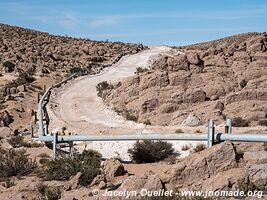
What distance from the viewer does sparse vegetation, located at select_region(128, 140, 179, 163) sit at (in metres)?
16.6

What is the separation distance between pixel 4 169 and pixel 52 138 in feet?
7.87

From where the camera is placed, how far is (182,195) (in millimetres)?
9383

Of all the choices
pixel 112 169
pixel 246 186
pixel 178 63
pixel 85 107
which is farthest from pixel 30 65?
pixel 246 186

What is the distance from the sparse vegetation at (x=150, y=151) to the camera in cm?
1658

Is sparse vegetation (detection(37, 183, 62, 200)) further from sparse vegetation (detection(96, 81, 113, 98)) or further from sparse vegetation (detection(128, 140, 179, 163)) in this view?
sparse vegetation (detection(96, 81, 113, 98))

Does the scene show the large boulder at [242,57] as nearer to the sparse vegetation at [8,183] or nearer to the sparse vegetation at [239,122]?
the sparse vegetation at [239,122]

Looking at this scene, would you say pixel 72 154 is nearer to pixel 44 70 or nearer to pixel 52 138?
pixel 52 138

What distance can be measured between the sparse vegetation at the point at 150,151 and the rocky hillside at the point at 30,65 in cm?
1049

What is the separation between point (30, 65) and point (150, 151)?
34170 millimetres

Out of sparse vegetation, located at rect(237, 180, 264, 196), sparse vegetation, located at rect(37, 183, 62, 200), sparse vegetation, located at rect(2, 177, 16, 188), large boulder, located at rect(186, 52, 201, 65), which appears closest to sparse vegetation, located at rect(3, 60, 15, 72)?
large boulder, located at rect(186, 52, 201, 65)

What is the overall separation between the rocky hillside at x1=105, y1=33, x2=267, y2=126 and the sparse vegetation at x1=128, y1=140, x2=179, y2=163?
5.69 m

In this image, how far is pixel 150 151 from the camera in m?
16.6

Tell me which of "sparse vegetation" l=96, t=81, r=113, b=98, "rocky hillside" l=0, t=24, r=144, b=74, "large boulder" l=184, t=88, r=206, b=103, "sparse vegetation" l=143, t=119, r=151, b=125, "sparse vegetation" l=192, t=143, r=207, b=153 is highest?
"rocky hillside" l=0, t=24, r=144, b=74

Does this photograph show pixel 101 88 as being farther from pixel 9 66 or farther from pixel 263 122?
pixel 9 66
